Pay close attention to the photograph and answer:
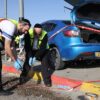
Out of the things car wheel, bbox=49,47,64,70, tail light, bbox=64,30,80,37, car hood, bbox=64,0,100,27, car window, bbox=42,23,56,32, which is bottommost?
car wheel, bbox=49,47,64,70

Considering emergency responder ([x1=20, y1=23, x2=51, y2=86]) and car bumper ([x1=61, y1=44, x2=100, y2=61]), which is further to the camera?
car bumper ([x1=61, y1=44, x2=100, y2=61])

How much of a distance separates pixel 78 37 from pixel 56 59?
1035 millimetres

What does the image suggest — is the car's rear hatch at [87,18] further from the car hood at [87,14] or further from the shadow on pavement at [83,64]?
the shadow on pavement at [83,64]

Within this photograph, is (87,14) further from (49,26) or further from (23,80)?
(23,80)

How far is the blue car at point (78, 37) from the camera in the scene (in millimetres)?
11648

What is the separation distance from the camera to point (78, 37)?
11750 mm

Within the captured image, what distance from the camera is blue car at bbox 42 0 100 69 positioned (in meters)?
11.6

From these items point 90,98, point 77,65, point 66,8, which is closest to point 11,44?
point 90,98

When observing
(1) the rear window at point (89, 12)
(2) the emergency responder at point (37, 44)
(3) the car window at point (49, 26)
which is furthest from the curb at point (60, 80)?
(1) the rear window at point (89, 12)

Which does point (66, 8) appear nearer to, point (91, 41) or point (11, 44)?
point (91, 41)

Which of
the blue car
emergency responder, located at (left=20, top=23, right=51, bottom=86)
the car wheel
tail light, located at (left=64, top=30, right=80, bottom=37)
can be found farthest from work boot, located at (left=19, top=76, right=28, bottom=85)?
tail light, located at (left=64, top=30, right=80, bottom=37)

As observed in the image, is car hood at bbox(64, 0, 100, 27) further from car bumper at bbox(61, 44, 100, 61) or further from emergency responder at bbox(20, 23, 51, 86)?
emergency responder at bbox(20, 23, 51, 86)

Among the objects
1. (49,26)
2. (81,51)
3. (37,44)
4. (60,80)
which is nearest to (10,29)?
(37,44)

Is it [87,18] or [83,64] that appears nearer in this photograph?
[87,18]
